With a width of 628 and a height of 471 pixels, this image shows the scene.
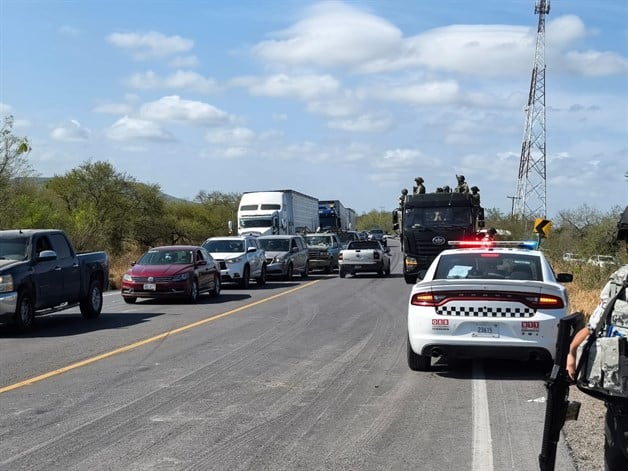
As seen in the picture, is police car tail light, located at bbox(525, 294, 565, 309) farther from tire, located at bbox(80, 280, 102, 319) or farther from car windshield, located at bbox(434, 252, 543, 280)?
tire, located at bbox(80, 280, 102, 319)

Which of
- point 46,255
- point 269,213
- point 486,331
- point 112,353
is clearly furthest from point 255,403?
point 269,213

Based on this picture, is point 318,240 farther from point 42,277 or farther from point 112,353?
point 112,353

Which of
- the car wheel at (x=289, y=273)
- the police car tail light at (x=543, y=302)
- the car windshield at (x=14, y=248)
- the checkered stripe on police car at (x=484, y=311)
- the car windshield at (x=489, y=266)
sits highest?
the car windshield at (x=14, y=248)

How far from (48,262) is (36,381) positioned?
6.01 metres

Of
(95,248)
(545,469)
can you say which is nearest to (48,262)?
(545,469)

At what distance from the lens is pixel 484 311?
9.55 meters

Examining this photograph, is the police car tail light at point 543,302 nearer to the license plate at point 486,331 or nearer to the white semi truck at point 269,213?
the license plate at point 486,331

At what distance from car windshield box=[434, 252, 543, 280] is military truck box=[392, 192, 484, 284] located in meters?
14.3

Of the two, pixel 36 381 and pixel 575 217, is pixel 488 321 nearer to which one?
pixel 36 381

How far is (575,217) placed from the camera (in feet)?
104

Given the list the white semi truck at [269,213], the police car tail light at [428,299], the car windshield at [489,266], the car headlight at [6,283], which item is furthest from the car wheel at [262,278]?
the police car tail light at [428,299]

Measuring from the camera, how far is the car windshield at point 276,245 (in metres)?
31.2

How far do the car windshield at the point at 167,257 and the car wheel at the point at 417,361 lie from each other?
11.7 meters

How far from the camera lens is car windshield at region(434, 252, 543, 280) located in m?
10.6
